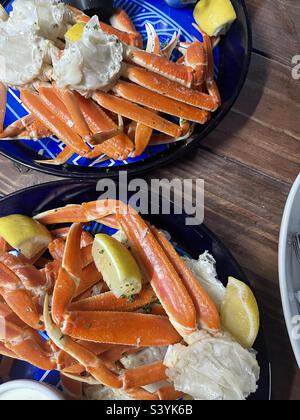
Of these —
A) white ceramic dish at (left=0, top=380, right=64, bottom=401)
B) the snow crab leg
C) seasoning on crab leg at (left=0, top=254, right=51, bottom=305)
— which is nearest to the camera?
white ceramic dish at (left=0, top=380, right=64, bottom=401)

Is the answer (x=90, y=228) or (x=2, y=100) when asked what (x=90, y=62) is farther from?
(x=90, y=228)

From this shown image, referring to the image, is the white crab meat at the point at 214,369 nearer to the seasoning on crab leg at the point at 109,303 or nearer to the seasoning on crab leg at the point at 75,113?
the seasoning on crab leg at the point at 109,303

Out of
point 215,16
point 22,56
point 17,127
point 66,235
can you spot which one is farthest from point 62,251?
point 215,16

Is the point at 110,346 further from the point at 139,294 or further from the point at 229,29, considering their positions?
the point at 229,29

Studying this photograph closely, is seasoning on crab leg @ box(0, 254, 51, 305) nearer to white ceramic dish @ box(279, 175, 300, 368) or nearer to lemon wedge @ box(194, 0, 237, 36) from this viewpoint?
white ceramic dish @ box(279, 175, 300, 368)

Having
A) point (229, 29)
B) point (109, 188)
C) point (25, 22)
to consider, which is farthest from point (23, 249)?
point (229, 29)

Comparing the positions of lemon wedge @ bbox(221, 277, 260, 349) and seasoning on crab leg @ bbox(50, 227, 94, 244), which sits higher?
seasoning on crab leg @ bbox(50, 227, 94, 244)

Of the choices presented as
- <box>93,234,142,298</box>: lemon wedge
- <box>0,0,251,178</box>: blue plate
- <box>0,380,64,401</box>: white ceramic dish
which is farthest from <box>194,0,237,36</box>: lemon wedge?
<box>0,380,64,401</box>: white ceramic dish
